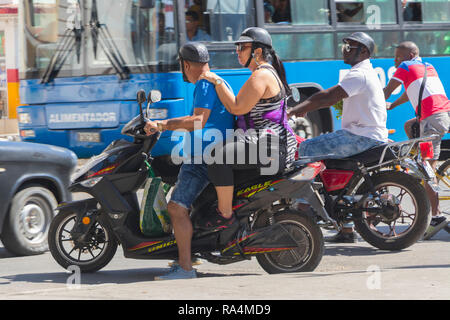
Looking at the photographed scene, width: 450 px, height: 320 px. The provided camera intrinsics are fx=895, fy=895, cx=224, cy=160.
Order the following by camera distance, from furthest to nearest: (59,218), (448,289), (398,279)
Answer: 1. (59,218)
2. (398,279)
3. (448,289)

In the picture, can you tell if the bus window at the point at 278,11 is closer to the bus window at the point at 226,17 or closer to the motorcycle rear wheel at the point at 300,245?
the bus window at the point at 226,17

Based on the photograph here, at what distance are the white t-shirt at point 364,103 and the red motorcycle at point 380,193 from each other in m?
0.18

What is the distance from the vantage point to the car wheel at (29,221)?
25.3ft

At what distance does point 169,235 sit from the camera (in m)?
6.54

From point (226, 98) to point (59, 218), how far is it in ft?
5.44

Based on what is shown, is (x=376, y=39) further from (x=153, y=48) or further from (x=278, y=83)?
(x=278, y=83)

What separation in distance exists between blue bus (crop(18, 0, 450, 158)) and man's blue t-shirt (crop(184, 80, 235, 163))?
5.73 m

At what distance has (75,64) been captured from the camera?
42.2 ft

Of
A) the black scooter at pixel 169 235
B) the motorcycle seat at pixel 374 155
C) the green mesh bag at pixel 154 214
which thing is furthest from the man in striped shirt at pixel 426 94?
the green mesh bag at pixel 154 214

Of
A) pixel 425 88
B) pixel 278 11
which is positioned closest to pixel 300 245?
pixel 425 88

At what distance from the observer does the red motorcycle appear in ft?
24.1

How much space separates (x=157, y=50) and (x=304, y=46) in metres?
2.33

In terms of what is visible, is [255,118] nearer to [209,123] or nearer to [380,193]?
[209,123]
